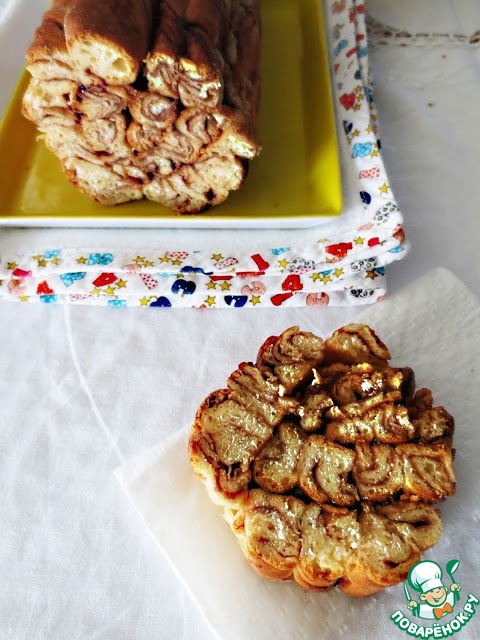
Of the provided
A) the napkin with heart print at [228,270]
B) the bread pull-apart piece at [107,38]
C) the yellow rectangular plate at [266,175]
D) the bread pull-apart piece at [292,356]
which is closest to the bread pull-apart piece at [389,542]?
the bread pull-apart piece at [292,356]

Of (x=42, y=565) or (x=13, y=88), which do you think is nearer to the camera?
(x=42, y=565)

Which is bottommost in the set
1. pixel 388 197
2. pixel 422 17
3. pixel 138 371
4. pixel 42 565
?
pixel 42 565

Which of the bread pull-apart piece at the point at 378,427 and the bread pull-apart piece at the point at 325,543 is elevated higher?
the bread pull-apart piece at the point at 378,427

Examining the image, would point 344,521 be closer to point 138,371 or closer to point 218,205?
point 138,371

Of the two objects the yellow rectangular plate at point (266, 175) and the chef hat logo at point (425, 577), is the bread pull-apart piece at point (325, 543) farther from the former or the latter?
the yellow rectangular plate at point (266, 175)

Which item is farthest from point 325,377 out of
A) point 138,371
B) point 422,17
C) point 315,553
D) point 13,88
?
point 422,17

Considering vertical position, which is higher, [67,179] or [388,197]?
[388,197]

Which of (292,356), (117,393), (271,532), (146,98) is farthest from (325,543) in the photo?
(146,98)
